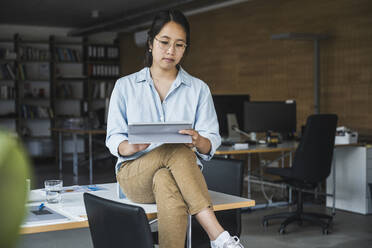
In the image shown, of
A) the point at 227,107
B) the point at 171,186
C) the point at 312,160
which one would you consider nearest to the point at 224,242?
the point at 171,186

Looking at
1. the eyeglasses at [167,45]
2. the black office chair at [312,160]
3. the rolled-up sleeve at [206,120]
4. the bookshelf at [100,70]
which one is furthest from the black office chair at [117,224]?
the bookshelf at [100,70]

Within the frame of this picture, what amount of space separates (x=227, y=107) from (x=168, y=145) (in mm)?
3870

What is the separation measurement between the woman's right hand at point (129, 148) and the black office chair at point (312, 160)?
2.70 m

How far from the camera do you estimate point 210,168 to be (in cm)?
246

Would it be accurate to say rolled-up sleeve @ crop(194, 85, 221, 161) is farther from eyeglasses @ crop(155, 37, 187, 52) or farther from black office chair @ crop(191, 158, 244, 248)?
black office chair @ crop(191, 158, 244, 248)

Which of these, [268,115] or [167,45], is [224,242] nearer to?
[167,45]

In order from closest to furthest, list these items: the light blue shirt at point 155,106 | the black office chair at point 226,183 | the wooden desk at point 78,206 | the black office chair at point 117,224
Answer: the black office chair at point 117,224
the wooden desk at point 78,206
the light blue shirt at point 155,106
the black office chair at point 226,183

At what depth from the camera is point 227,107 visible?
5.54 metres

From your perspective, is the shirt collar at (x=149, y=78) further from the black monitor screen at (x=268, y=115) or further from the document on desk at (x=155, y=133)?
the black monitor screen at (x=268, y=115)

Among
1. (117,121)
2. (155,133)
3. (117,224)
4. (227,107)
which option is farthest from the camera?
(227,107)

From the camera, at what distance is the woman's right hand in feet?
5.79

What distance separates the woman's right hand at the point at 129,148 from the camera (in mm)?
1764

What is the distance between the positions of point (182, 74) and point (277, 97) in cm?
→ 544

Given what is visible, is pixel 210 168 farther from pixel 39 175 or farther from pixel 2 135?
pixel 39 175
